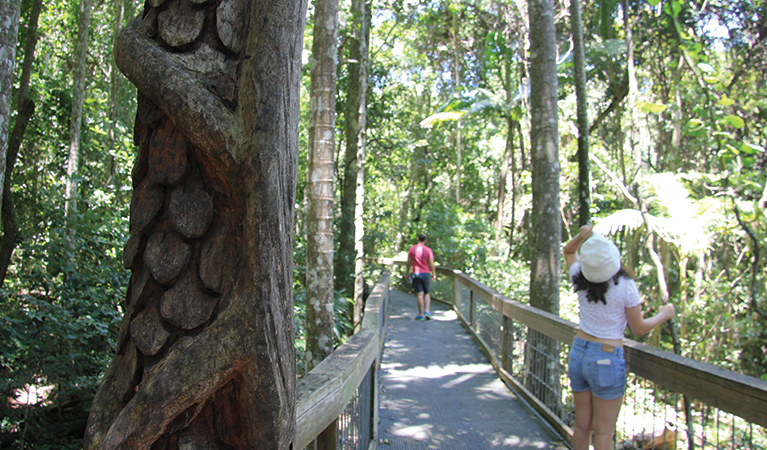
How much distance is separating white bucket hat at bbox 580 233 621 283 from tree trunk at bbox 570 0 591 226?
7.40 ft

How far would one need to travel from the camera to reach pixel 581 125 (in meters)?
5.88

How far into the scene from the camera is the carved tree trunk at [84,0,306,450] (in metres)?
1.05

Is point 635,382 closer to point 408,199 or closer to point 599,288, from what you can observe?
point 599,288

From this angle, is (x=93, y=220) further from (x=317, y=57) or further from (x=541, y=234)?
(x=541, y=234)

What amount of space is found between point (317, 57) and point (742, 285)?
9345mm

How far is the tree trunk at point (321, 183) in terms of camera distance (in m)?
3.71

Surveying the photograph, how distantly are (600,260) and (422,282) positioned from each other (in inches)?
284

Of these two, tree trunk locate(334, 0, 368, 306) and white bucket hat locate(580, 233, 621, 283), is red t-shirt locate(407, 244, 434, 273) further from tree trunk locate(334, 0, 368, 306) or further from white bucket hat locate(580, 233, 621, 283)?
white bucket hat locate(580, 233, 621, 283)

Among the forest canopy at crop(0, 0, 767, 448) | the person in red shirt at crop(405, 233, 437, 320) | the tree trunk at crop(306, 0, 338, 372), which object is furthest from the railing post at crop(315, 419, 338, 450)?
the person in red shirt at crop(405, 233, 437, 320)

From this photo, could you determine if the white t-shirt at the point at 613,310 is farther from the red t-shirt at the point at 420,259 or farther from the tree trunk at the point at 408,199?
the tree trunk at the point at 408,199

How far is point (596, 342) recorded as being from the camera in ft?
11.1

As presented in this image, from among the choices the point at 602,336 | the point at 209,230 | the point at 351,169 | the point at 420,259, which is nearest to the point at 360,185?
the point at 351,169

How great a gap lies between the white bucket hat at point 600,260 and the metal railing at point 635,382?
508mm

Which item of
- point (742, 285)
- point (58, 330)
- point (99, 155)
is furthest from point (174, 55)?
point (742, 285)
